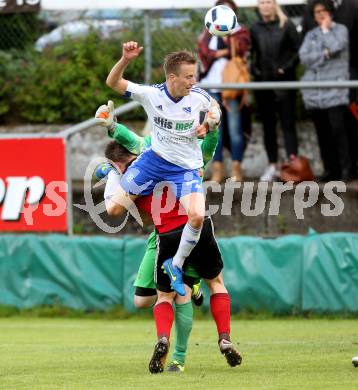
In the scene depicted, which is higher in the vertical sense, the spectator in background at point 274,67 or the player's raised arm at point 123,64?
the player's raised arm at point 123,64

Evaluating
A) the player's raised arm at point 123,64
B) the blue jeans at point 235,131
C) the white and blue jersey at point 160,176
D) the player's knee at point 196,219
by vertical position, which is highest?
the player's raised arm at point 123,64

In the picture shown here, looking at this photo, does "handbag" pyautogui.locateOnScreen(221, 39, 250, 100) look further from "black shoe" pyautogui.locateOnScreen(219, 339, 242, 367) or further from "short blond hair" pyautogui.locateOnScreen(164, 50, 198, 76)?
"black shoe" pyautogui.locateOnScreen(219, 339, 242, 367)

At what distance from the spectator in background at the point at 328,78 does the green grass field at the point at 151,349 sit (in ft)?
8.97

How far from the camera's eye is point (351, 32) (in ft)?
48.8

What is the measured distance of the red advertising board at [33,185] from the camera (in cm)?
1466

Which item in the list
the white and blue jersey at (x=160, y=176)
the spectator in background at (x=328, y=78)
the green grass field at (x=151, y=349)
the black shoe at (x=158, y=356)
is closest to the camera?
the green grass field at (x=151, y=349)

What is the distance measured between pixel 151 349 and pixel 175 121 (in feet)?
8.33

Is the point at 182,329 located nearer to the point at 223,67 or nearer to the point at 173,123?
the point at 173,123

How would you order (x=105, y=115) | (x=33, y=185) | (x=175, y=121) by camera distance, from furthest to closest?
(x=33, y=185) < (x=105, y=115) < (x=175, y=121)

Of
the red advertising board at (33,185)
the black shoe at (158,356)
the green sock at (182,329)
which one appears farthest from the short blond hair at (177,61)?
the red advertising board at (33,185)

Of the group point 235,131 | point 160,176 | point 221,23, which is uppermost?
point 221,23

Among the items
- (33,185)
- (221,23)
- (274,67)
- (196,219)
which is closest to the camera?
(196,219)

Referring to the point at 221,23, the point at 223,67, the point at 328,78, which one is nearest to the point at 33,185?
the point at 223,67

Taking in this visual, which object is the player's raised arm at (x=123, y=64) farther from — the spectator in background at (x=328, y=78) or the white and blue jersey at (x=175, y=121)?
the spectator in background at (x=328, y=78)
